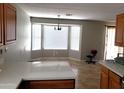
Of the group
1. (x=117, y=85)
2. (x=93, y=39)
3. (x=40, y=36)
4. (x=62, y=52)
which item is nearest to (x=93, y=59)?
(x=93, y=39)

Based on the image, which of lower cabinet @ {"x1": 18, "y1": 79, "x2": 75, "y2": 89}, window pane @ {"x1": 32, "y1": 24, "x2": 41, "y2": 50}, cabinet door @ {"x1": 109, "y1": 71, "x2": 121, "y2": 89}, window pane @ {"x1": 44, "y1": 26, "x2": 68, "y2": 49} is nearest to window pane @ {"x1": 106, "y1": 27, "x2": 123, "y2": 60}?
window pane @ {"x1": 44, "y1": 26, "x2": 68, "y2": 49}

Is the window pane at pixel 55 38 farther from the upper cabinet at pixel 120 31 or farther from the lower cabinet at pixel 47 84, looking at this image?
the lower cabinet at pixel 47 84

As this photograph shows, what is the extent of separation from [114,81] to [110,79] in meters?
0.22

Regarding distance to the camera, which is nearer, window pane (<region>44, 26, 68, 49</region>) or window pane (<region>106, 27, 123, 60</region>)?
window pane (<region>106, 27, 123, 60</region>)

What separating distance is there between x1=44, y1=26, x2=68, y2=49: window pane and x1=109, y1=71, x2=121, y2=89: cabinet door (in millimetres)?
5824

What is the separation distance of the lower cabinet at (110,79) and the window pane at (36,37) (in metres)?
4.99

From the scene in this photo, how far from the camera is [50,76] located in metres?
2.32

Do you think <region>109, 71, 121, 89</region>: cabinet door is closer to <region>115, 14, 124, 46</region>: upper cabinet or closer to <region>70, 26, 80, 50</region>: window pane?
<region>115, 14, 124, 46</region>: upper cabinet

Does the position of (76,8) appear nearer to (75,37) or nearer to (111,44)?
(75,37)

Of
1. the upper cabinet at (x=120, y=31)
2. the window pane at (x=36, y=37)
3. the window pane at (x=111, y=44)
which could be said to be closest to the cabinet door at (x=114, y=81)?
the upper cabinet at (x=120, y=31)

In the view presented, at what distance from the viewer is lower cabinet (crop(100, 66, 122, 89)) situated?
2855mm

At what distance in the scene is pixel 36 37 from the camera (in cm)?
822

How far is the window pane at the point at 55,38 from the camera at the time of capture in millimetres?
8688

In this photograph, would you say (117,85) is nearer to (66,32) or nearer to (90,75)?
(90,75)
